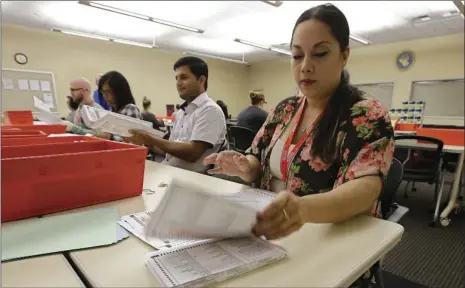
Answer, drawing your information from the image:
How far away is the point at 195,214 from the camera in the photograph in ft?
1.42

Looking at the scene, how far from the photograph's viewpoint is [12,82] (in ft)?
18.4

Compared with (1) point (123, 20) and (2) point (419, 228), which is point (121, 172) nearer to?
(2) point (419, 228)

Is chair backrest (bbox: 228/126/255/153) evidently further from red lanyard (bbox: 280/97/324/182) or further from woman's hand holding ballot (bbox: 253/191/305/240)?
woman's hand holding ballot (bbox: 253/191/305/240)

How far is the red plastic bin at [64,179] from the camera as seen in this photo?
643 mm

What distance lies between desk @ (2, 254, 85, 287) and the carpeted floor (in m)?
A: 1.37

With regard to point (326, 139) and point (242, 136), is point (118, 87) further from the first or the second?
point (326, 139)

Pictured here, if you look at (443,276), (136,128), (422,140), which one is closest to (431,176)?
(422,140)

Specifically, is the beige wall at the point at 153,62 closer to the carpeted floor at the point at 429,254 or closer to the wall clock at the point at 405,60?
the wall clock at the point at 405,60

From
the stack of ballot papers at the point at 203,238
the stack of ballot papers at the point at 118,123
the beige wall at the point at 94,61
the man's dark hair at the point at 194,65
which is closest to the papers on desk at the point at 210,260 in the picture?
the stack of ballot papers at the point at 203,238

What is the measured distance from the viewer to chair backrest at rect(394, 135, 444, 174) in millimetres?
2410

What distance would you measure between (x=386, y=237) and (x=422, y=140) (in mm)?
2324

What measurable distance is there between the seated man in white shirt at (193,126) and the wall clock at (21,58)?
5564mm

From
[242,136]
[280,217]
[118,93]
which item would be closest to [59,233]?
[280,217]

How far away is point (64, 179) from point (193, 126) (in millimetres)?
1112
